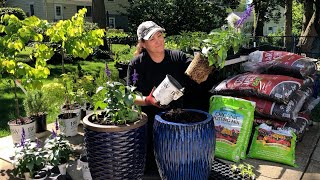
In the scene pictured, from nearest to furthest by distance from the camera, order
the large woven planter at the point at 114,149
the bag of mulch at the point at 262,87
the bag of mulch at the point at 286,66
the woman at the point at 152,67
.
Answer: the large woven planter at the point at 114,149
the woman at the point at 152,67
the bag of mulch at the point at 262,87
the bag of mulch at the point at 286,66

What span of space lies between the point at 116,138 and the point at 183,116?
2.06 feet

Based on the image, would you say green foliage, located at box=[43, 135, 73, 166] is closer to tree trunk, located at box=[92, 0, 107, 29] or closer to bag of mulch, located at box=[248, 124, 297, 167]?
bag of mulch, located at box=[248, 124, 297, 167]

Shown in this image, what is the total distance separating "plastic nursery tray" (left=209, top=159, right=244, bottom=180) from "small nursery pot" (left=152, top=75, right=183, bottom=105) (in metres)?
1.01

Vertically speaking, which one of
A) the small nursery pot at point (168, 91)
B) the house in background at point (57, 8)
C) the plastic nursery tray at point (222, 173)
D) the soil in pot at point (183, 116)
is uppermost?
the house in background at point (57, 8)

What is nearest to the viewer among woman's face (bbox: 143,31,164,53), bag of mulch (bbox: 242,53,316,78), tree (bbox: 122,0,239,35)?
woman's face (bbox: 143,31,164,53)

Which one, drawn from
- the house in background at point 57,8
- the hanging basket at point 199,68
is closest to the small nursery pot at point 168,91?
the hanging basket at point 199,68

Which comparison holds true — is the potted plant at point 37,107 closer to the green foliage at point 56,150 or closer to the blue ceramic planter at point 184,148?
the green foliage at point 56,150

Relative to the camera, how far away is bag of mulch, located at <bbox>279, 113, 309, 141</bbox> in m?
3.53

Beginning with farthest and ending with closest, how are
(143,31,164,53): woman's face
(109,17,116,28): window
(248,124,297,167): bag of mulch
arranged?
(109,17,116,28): window < (248,124,297,167): bag of mulch < (143,31,164,53): woman's face

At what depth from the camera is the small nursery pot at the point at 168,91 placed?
2308 millimetres

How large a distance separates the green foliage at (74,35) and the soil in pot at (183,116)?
1477 mm

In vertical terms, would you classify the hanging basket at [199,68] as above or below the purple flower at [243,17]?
below

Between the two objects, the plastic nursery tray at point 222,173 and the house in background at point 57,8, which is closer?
the plastic nursery tray at point 222,173

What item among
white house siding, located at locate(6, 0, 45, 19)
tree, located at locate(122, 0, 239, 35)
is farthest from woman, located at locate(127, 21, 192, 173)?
white house siding, located at locate(6, 0, 45, 19)
